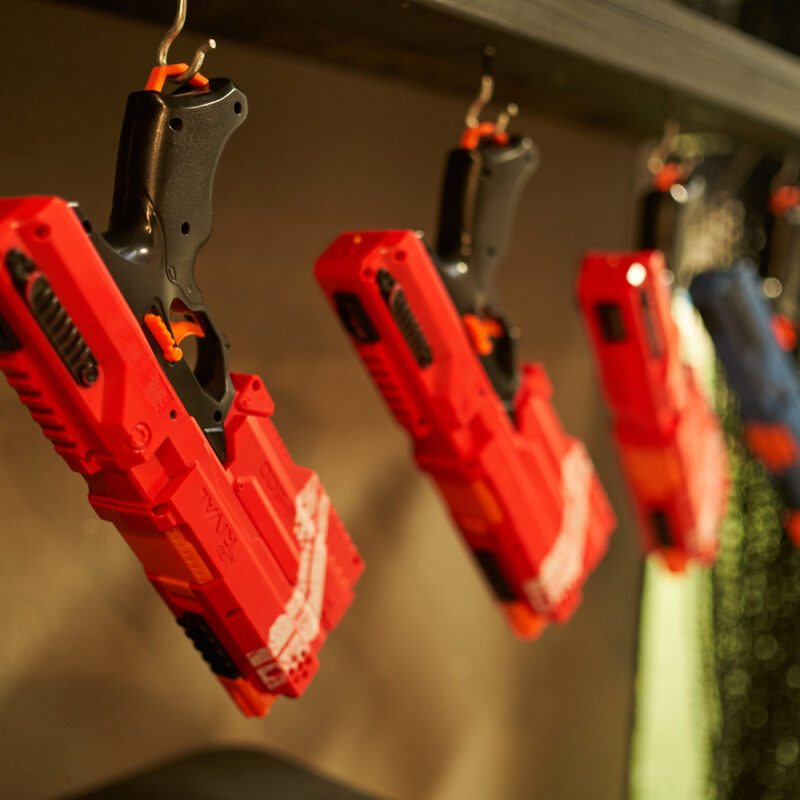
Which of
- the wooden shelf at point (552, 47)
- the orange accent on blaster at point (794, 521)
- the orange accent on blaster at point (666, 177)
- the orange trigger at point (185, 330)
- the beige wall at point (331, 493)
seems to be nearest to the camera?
A: the orange trigger at point (185, 330)

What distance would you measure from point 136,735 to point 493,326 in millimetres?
589

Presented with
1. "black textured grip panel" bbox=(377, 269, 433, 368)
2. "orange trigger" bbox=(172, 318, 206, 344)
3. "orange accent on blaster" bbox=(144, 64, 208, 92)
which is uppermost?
"orange accent on blaster" bbox=(144, 64, 208, 92)

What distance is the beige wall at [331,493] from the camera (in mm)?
841

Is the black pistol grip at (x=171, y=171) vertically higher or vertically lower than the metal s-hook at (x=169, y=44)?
lower

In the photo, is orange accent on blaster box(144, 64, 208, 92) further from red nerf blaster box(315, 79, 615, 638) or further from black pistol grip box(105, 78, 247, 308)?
red nerf blaster box(315, 79, 615, 638)

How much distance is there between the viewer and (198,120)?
58 cm

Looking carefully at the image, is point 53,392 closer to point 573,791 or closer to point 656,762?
point 573,791

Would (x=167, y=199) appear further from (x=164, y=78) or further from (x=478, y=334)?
(x=478, y=334)

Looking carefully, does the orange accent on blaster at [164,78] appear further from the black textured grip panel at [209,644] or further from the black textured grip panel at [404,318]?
the black textured grip panel at [209,644]

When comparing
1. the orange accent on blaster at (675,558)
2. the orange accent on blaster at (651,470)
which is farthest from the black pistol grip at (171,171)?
the orange accent on blaster at (675,558)

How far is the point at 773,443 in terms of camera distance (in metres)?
1.16

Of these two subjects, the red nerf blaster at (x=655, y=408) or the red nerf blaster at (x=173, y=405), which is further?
the red nerf blaster at (x=655, y=408)

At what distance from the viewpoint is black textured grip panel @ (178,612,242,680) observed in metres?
0.67

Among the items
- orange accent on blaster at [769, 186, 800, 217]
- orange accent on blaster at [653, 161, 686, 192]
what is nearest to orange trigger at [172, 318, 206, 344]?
Result: orange accent on blaster at [653, 161, 686, 192]
